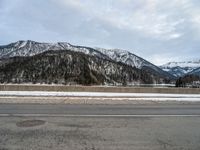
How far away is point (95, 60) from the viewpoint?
6471 inches

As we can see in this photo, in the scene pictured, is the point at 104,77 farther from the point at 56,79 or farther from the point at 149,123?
the point at 149,123

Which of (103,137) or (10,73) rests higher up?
(10,73)

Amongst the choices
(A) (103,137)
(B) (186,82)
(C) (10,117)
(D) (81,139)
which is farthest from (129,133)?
(B) (186,82)

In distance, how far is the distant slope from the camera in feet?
424

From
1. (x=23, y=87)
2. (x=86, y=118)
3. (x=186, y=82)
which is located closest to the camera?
(x=86, y=118)

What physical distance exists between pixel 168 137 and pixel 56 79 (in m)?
126

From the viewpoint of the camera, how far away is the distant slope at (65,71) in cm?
12912

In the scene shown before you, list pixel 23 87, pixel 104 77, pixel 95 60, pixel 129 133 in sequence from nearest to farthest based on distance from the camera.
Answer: pixel 129 133 → pixel 23 87 → pixel 104 77 → pixel 95 60

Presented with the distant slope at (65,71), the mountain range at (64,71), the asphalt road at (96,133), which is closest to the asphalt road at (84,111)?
the asphalt road at (96,133)

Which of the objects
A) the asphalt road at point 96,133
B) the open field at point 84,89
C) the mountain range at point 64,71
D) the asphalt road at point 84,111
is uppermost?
the mountain range at point 64,71

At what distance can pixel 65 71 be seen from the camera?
137375mm

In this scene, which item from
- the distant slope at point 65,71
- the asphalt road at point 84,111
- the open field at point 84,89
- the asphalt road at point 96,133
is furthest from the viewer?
the distant slope at point 65,71

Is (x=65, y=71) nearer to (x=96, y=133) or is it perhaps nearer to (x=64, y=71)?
(x=64, y=71)

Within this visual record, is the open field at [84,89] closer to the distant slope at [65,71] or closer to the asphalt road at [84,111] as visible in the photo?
the asphalt road at [84,111]
